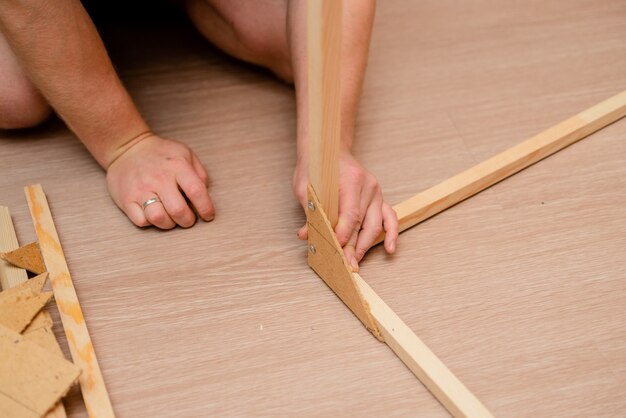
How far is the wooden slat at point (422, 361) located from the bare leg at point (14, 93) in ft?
1.47

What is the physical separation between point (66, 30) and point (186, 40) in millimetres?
307

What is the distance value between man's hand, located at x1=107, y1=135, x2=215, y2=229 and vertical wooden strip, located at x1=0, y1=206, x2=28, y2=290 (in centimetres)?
11

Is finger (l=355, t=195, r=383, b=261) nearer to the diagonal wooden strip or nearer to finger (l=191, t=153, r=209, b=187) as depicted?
finger (l=191, t=153, r=209, b=187)

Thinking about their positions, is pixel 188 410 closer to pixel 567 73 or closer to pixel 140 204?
pixel 140 204

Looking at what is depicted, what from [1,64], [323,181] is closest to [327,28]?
[323,181]

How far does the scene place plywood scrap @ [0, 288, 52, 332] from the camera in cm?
69

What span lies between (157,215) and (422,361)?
12.4 inches

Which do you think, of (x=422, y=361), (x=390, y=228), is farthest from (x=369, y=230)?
(x=422, y=361)

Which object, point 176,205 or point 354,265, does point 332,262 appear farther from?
point 176,205

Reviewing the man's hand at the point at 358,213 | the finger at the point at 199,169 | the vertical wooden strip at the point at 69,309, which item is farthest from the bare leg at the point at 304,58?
the vertical wooden strip at the point at 69,309

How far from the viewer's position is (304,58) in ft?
2.79

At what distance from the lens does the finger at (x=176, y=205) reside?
79cm

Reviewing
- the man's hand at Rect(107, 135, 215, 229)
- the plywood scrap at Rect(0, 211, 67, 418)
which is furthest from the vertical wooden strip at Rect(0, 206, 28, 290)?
the man's hand at Rect(107, 135, 215, 229)

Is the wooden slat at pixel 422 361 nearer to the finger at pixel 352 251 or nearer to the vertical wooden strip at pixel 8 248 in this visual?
the finger at pixel 352 251
